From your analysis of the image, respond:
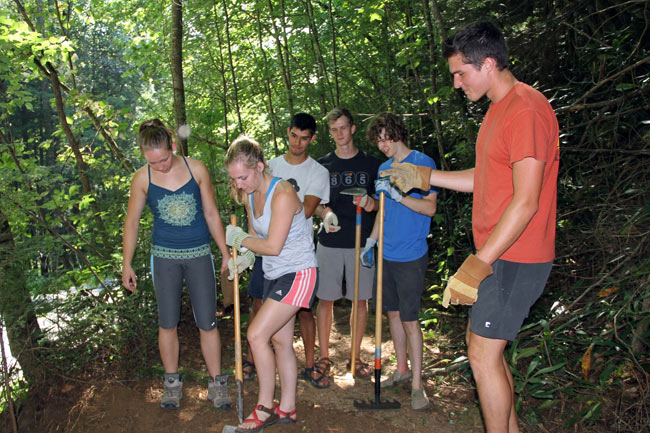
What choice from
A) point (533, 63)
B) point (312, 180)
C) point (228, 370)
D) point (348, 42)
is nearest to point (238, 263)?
point (312, 180)

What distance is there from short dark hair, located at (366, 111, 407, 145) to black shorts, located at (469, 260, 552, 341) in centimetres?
162

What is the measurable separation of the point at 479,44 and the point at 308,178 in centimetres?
207

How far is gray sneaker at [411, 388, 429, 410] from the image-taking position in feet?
11.8

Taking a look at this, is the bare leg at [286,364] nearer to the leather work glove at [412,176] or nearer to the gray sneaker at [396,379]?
the gray sneaker at [396,379]

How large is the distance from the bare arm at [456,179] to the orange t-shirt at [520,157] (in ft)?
1.15

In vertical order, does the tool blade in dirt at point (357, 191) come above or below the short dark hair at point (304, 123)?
below

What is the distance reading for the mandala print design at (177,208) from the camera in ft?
11.3

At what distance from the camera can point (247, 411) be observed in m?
3.62

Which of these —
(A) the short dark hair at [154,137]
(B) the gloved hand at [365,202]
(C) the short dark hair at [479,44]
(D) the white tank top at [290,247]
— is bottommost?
(D) the white tank top at [290,247]

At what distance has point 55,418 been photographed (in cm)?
373

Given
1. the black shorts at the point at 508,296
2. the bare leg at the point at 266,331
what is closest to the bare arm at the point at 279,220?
the bare leg at the point at 266,331

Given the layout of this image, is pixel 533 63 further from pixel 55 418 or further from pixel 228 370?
pixel 55 418

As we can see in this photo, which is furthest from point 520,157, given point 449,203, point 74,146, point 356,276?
point 74,146

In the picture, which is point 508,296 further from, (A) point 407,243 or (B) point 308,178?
(B) point 308,178
